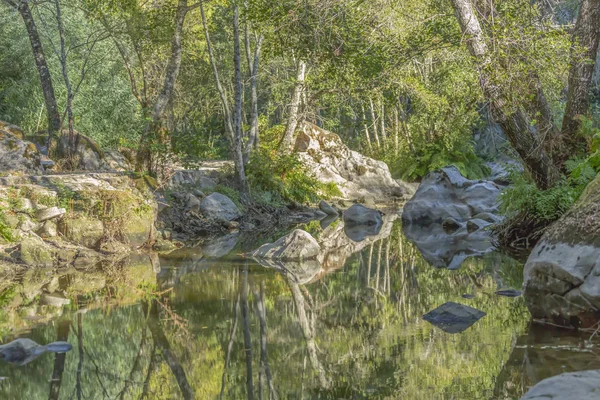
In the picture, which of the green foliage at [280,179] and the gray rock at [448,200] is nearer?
the gray rock at [448,200]

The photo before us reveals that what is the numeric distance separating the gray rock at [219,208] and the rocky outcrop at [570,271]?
1091 centimetres

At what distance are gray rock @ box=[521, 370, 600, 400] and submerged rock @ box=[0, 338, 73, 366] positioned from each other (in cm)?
415

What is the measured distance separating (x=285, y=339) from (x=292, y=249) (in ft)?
18.1

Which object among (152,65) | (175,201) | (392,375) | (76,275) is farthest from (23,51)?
(392,375)

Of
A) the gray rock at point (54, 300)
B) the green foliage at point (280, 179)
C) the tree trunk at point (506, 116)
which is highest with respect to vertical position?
the tree trunk at point (506, 116)

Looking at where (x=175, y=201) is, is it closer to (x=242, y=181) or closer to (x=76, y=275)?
(x=242, y=181)

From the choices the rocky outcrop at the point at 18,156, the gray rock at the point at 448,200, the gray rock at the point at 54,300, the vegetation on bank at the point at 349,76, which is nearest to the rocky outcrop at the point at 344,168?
the vegetation on bank at the point at 349,76

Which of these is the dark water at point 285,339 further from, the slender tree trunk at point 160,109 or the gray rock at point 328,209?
the gray rock at point 328,209

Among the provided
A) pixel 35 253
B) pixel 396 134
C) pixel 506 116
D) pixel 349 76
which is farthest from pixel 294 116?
pixel 35 253

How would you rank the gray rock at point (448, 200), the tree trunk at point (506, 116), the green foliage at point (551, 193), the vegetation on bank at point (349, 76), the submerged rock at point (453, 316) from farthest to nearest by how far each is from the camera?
the gray rock at point (448, 200), the green foliage at point (551, 193), the vegetation on bank at point (349, 76), the tree trunk at point (506, 116), the submerged rock at point (453, 316)

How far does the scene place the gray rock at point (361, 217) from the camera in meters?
20.1

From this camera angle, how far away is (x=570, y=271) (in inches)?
258

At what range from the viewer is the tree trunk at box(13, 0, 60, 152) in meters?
16.9

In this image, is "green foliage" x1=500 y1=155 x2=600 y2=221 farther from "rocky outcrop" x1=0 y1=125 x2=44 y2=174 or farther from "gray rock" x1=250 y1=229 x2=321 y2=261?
"rocky outcrop" x1=0 y1=125 x2=44 y2=174
